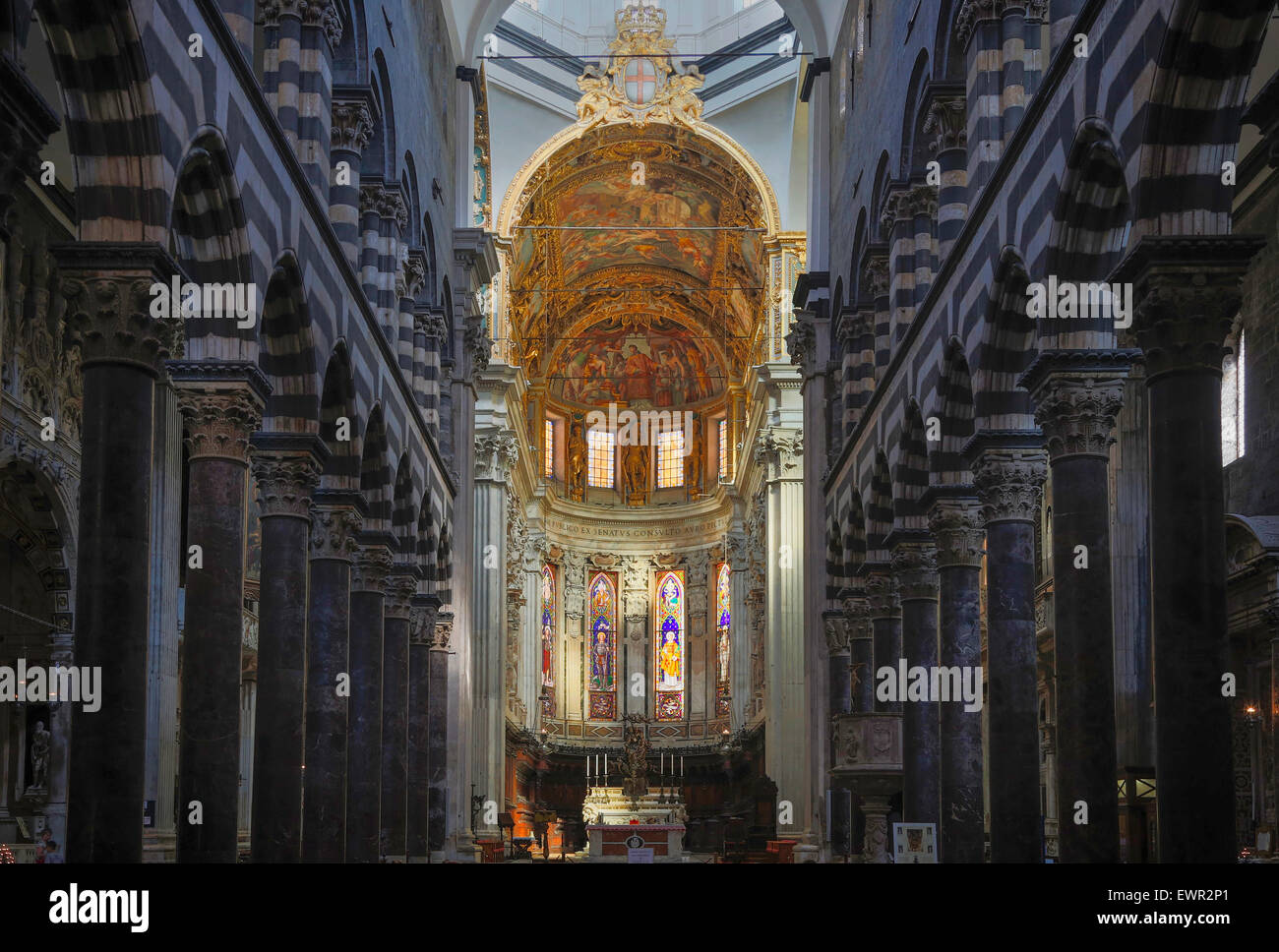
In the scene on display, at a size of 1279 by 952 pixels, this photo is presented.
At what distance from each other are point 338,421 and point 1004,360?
8.87m

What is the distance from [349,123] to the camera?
77.8 feet

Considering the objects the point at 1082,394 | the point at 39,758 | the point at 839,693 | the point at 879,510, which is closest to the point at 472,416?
the point at 839,693

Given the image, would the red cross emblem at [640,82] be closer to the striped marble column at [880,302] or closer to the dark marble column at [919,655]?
the striped marble column at [880,302]

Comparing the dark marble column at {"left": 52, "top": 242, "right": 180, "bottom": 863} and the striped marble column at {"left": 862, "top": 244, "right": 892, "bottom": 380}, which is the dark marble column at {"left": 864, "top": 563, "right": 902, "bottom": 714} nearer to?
the striped marble column at {"left": 862, "top": 244, "right": 892, "bottom": 380}

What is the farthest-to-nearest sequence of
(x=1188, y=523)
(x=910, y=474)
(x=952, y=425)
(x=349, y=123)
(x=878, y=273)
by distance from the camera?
(x=878, y=273) → (x=910, y=474) → (x=349, y=123) → (x=952, y=425) → (x=1188, y=523)

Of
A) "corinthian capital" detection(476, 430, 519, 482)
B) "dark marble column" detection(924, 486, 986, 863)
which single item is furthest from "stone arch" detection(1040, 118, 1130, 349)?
"corinthian capital" detection(476, 430, 519, 482)

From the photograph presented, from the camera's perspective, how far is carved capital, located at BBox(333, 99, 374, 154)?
928 inches

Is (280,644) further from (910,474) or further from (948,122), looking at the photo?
(948,122)

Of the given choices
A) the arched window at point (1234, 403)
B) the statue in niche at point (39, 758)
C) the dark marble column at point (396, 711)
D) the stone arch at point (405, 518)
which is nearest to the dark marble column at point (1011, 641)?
the arched window at point (1234, 403)

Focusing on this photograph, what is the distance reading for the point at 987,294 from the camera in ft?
64.4

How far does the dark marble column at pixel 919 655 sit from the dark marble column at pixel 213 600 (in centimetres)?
1160

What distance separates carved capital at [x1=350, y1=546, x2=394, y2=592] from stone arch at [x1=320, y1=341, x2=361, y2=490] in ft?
9.46
